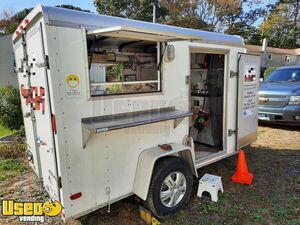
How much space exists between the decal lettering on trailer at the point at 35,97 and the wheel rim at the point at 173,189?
5.47 feet

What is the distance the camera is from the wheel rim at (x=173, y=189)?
9.54 feet

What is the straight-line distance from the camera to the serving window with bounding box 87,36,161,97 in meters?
2.66

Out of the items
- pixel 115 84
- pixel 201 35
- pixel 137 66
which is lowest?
pixel 115 84

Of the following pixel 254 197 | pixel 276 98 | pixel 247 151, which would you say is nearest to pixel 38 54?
pixel 254 197

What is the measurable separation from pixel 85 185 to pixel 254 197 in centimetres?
249

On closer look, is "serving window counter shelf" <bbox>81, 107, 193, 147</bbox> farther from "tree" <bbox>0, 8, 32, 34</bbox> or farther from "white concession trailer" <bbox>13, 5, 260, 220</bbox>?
"tree" <bbox>0, 8, 32, 34</bbox>

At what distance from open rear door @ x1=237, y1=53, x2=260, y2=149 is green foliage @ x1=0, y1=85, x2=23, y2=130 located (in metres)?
5.28

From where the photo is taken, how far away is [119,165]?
103 inches

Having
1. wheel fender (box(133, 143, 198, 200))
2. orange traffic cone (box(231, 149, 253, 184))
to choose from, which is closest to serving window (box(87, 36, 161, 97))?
wheel fender (box(133, 143, 198, 200))

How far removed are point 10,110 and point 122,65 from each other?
13.2 ft

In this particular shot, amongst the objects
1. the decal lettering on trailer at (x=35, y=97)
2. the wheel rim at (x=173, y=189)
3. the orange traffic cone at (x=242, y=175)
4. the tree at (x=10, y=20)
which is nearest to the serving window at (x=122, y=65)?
the decal lettering on trailer at (x=35, y=97)

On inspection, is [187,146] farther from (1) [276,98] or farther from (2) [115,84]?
(1) [276,98]

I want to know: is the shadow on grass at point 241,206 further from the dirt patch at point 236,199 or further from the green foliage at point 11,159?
the green foliage at point 11,159

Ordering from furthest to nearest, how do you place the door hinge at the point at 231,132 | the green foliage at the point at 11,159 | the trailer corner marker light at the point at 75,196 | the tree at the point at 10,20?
the tree at the point at 10,20 < the green foliage at the point at 11,159 < the door hinge at the point at 231,132 < the trailer corner marker light at the point at 75,196
